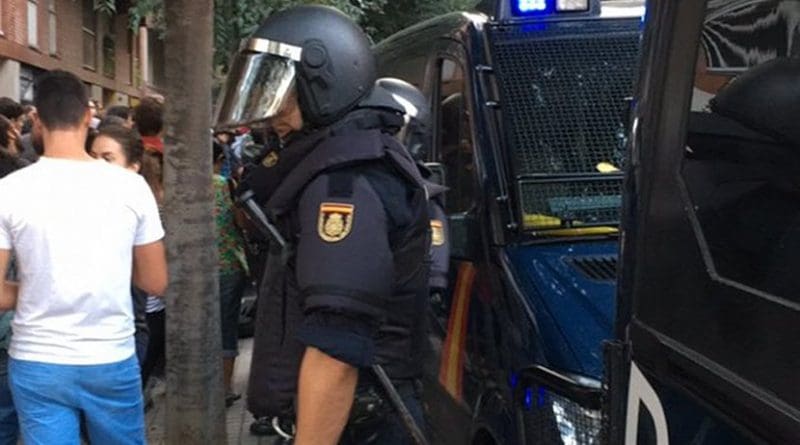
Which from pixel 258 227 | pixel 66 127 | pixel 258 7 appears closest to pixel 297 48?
pixel 258 227

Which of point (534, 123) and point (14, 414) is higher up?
point (534, 123)

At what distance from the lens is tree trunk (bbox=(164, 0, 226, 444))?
502 cm

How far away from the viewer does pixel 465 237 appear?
153 inches

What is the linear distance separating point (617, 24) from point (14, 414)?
2761mm

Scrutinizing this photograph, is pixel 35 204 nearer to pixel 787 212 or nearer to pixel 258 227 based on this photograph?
pixel 258 227

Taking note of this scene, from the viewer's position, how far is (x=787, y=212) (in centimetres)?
151

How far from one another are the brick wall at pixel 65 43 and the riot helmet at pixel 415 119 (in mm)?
16277

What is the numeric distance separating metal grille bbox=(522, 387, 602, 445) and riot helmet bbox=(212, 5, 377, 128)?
989 mm

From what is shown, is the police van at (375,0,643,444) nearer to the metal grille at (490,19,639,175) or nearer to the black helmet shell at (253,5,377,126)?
the metal grille at (490,19,639,175)

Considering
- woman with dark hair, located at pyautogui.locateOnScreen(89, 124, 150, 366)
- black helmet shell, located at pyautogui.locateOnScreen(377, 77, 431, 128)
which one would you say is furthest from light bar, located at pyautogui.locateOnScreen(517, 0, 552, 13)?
woman with dark hair, located at pyautogui.locateOnScreen(89, 124, 150, 366)

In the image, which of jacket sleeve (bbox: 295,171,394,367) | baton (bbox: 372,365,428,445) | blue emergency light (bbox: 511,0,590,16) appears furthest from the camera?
blue emergency light (bbox: 511,0,590,16)

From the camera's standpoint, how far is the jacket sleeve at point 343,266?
2637 millimetres

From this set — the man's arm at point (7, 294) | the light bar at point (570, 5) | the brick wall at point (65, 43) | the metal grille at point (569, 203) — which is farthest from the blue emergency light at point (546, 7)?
the brick wall at point (65, 43)

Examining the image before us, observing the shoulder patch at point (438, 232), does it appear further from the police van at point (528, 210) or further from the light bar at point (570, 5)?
the light bar at point (570, 5)
